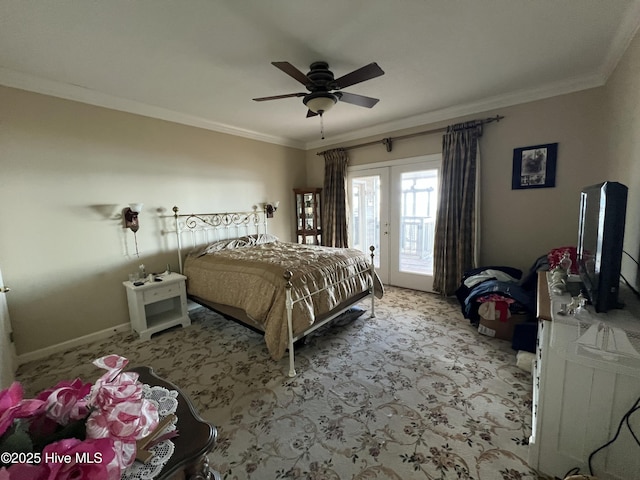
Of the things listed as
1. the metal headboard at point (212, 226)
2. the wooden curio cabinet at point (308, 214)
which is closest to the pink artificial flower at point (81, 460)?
the metal headboard at point (212, 226)

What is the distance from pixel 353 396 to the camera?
6.63 ft

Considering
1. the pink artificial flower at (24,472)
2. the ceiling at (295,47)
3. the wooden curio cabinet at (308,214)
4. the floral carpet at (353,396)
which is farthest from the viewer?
the wooden curio cabinet at (308,214)

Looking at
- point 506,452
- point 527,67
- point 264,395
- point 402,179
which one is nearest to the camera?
point 506,452

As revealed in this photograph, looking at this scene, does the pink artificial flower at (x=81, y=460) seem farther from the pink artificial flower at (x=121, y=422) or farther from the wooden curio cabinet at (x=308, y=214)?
the wooden curio cabinet at (x=308, y=214)

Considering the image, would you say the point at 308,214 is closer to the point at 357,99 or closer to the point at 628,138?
the point at 357,99

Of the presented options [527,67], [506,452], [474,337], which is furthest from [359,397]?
[527,67]

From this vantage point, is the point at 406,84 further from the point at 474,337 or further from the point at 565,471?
the point at 565,471

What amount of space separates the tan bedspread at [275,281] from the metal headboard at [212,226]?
45cm

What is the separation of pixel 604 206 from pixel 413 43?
181cm

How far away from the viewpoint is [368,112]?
371 cm

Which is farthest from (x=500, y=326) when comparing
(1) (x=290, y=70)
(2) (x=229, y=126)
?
(2) (x=229, y=126)

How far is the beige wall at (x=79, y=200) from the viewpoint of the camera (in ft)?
8.23

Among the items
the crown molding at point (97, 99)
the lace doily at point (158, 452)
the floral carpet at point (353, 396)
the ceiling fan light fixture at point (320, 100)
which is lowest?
the floral carpet at point (353, 396)

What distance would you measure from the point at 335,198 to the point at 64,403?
4.60 m
